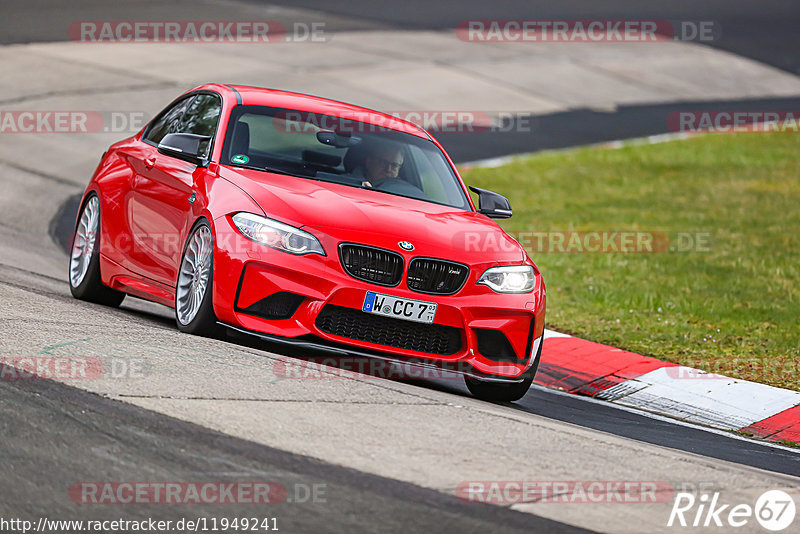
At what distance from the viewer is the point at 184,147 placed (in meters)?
8.36

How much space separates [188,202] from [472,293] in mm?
1959

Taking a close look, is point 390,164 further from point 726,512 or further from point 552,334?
point 726,512

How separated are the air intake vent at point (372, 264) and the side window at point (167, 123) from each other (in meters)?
2.53

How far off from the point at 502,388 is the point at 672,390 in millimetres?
1871

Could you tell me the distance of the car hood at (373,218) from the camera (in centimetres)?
755

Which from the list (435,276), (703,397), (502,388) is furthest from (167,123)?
(703,397)

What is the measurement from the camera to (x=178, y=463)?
529 cm

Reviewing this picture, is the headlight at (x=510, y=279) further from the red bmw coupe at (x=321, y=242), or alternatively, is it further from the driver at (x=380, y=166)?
the driver at (x=380, y=166)

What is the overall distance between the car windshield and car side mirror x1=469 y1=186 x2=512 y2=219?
0.13 m

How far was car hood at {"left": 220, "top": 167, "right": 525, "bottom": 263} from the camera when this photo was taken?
7547 millimetres

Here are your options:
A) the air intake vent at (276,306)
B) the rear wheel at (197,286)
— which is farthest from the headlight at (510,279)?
the rear wheel at (197,286)

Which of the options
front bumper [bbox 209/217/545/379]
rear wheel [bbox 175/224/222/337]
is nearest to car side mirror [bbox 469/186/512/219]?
front bumper [bbox 209/217/545/379]

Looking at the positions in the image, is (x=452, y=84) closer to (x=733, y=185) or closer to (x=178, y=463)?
(x=733, y=185)

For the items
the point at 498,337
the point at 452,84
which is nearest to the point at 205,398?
the point at 498,337
